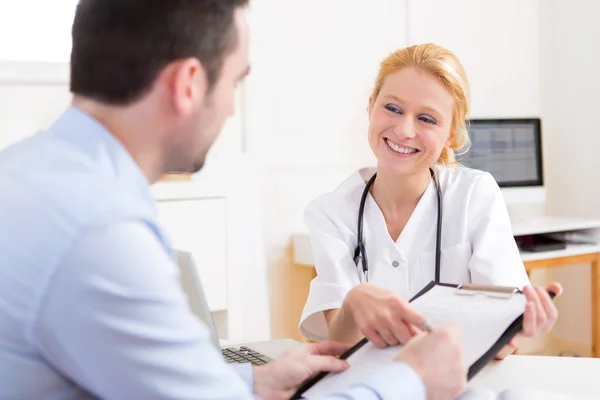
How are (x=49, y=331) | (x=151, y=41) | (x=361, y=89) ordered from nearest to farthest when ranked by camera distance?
1. (x=49, y=331)
2. (x=151, y=41)
3. (x=361, y=89)

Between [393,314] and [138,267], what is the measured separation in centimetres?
51

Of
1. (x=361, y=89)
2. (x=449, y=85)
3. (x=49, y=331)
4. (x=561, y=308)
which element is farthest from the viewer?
(x=561, y=308)

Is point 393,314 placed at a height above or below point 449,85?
below

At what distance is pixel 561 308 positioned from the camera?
149 inches

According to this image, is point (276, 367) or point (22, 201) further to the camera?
point (276, 367)

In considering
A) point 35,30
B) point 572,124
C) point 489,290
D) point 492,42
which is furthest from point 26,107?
point 572,124

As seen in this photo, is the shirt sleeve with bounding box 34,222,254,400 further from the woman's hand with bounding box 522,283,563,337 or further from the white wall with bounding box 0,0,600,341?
the white wall with bounding box 0,0,600,341

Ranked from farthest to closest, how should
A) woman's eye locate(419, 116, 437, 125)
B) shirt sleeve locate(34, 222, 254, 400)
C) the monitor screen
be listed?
the monitor screen, woman's eye locate(419, 116, 437, 125), shirt sleeve locate(34, 222, 254, 400)

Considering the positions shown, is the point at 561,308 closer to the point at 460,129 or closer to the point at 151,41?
the point at 460,129

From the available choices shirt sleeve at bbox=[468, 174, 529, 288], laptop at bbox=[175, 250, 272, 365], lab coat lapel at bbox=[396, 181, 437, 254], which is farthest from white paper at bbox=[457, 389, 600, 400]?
lab coat lapel at bbox=[396, 181, 437, 254]

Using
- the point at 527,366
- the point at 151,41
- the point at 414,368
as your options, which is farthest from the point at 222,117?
the point at 527,366

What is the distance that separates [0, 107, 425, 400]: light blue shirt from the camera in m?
0.63

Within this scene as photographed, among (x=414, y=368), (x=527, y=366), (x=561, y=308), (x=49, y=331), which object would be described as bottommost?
(x=561, y=308)

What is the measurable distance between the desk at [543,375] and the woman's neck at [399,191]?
0.56 m
